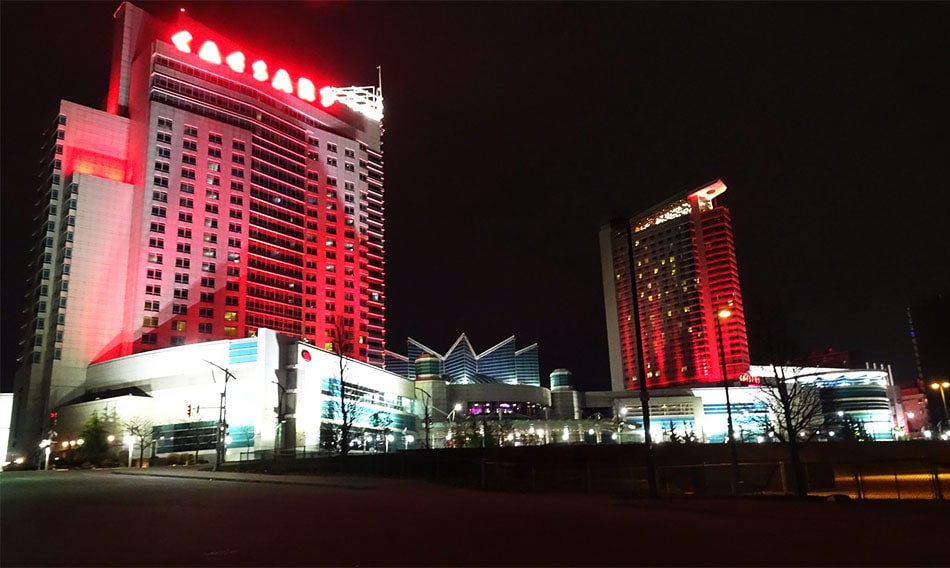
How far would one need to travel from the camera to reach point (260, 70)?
433ft

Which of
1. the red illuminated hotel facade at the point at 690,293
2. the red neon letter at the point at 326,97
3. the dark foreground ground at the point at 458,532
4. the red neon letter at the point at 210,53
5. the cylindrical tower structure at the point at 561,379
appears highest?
the red neon letter at the point at 326,97

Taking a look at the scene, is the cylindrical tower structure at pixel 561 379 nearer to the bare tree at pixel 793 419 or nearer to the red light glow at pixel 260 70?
the red light glow at pixel 260 70

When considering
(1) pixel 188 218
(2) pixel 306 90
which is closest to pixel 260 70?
(2) pixel 306 90

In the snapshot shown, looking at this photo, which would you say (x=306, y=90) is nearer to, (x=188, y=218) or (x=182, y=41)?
(x=182, y=41)

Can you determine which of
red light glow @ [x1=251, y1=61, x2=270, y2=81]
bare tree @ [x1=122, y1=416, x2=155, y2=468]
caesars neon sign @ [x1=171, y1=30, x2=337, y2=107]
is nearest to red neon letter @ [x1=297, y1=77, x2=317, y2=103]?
caesars neon sign @ [x1=171, y1=30, x2=337, y2=107]

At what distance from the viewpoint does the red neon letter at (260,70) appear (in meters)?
131

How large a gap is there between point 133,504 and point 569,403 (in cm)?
13934

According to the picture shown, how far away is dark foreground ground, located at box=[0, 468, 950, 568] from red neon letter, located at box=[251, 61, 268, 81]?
122239 millimetres

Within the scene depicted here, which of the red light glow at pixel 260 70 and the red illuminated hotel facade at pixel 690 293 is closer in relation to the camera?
the red light glow at pixel 260 70

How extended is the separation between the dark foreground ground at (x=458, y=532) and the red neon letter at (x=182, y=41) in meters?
118

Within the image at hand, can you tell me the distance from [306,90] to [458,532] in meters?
142

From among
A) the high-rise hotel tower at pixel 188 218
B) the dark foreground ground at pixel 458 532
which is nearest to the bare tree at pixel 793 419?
the dark foreground ground at pixel 458 532

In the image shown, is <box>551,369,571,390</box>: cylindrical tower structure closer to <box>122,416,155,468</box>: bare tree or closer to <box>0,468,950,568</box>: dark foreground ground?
<box>122,416,155,468</box>: bare tree

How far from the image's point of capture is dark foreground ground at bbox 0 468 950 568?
1110cm
